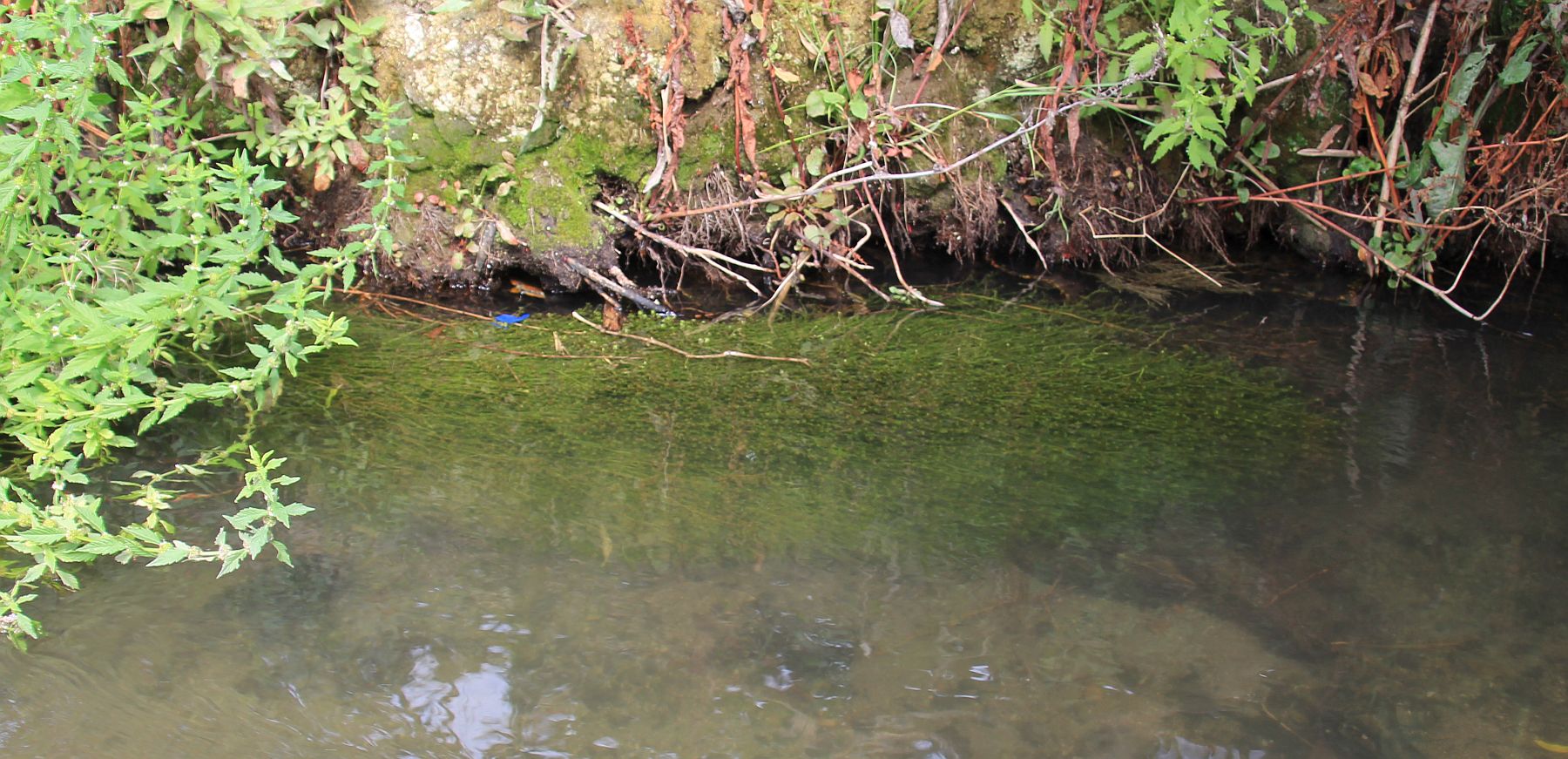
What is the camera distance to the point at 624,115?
13.9 ft

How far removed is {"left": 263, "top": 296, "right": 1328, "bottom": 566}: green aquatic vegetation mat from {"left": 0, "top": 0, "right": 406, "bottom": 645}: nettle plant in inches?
14.1

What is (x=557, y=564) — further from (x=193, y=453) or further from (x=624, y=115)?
(x=624, y=115)

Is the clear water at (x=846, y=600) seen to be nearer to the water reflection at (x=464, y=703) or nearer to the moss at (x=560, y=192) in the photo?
the water reflection at (x=464, y=703)

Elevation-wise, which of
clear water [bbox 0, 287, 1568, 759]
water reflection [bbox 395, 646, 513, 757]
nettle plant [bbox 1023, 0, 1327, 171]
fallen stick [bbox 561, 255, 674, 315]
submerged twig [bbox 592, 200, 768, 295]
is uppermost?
nettle plant [bbox 1023, 0, 1327, 171]

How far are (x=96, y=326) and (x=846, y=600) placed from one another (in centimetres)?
181

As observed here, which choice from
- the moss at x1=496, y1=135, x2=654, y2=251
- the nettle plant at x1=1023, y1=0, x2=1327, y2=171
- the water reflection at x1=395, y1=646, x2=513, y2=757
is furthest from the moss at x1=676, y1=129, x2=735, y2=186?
the water reflection at x1=395, y1=646, x2=513, y2=757

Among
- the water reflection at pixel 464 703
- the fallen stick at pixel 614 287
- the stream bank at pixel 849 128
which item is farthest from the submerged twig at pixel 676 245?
the water reflection at pixel 464 703

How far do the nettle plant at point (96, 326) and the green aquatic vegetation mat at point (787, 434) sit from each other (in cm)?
36

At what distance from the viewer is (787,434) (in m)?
3.22

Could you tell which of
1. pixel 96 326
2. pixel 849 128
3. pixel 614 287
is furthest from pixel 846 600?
pixel 849 128

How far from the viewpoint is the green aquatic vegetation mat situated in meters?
2.76

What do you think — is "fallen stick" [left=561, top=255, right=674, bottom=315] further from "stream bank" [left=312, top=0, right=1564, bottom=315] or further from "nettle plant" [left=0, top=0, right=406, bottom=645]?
"nettle plant" [left=0, top=0, right=406, bottom=645]

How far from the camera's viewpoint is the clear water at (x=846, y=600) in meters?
2.11

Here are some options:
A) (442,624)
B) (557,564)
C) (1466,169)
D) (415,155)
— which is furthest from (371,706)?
(1466,169)
